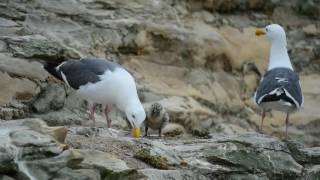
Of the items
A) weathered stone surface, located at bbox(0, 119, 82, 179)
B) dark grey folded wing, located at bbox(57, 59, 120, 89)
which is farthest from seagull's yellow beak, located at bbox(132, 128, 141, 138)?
weathered stone surface, located at bbox(0, 119, 82, 179)

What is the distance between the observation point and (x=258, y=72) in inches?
447

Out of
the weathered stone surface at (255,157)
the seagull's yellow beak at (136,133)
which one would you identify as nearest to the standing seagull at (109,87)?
the seagull's yellow beak at (136,133)

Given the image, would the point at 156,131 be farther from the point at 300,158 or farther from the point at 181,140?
the point at 300,158

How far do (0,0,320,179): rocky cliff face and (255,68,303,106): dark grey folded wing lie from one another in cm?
91

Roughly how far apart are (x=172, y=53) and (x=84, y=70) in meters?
2.99

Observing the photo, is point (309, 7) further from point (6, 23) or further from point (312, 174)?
point (312, 174)

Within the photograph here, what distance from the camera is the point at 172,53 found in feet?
34.6

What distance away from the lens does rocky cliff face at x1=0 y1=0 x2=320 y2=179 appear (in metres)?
9.14

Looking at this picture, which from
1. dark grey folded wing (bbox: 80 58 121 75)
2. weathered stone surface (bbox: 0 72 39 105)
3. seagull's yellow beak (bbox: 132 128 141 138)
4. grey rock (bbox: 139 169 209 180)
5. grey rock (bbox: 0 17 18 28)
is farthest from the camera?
grey rock (bbox: 0 17 18 28)

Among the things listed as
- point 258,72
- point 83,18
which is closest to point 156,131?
point 83,18

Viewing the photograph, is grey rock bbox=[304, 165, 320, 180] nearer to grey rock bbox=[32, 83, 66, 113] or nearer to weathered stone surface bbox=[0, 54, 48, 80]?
grey rock bbox=[32, 83, 66, 113]

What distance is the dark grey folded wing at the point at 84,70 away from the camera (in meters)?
7.57

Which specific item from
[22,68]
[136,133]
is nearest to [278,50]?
[136,133]

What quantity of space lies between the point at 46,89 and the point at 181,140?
2313mm
